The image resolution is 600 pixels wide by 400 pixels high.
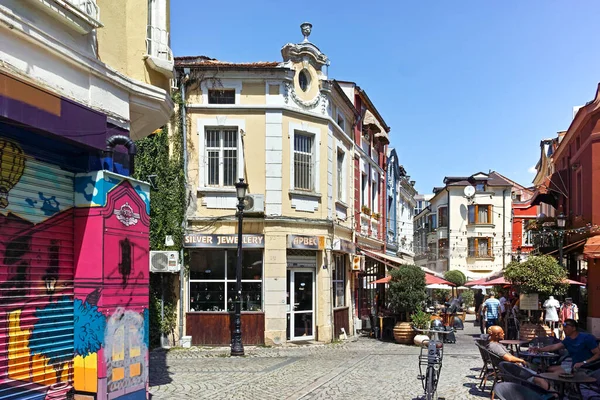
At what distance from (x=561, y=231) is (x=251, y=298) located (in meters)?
12.1

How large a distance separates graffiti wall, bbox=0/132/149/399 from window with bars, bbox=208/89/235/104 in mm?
9640

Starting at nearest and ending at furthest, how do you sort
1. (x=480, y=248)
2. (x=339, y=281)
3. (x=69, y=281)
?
(x=69, y=281)
(x=339, y=281)
(x=480, y=248)

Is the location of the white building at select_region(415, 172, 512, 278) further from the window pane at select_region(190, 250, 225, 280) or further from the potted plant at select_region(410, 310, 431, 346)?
the window pane at select_region(190, 250, 225, 280)

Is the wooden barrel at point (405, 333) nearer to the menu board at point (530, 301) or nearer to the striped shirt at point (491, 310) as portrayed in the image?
the striped shirt at point (491, 310)

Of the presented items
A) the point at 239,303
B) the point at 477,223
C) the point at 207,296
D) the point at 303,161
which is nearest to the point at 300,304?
the point at 207,296

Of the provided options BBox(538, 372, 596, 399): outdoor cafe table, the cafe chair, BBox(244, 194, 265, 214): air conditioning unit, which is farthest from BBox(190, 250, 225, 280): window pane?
the cafe chair

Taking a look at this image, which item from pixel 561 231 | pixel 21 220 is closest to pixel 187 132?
pixel 21 220

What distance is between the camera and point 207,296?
17578 millimetres

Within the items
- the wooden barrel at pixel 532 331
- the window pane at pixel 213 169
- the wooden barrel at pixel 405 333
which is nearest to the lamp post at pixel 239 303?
the window pane at pixel 213 169

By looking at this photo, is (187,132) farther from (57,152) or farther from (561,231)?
(561,231)

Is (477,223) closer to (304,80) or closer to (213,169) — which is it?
(304,80)

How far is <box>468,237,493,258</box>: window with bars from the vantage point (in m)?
50.3

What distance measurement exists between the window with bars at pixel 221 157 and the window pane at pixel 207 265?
2.07 metres

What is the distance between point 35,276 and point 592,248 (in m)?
17.8
